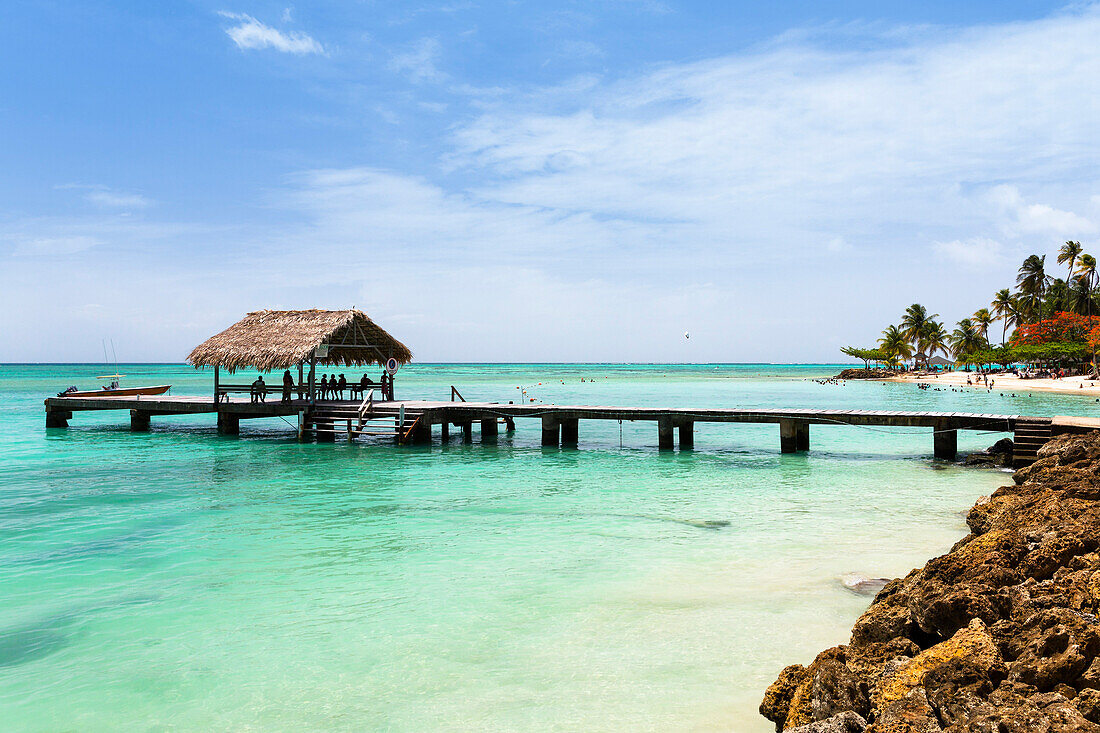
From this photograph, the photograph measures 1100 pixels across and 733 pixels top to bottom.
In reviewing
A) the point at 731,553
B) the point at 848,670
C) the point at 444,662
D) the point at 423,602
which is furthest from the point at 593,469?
the point at 848,670

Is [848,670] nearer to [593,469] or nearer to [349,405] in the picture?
[593,469]

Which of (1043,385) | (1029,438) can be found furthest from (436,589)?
(1043,385)

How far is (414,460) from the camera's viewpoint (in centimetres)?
1920

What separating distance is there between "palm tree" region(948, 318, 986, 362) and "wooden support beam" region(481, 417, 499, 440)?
74.3m

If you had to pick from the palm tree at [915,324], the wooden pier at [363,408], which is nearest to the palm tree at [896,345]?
the palm tree at [915,324]

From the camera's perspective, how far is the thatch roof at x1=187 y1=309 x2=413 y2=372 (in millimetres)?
22438

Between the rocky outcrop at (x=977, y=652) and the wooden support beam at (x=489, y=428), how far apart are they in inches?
701

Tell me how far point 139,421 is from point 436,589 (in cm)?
2346

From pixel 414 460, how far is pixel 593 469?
4.62 meters

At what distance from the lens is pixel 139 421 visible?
2747cm

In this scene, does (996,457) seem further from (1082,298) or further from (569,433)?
(1082,298)

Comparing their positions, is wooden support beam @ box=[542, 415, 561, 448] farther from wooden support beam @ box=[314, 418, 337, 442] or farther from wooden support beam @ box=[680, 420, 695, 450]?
wooden support beam @ box=[314, 418, 337, 442]

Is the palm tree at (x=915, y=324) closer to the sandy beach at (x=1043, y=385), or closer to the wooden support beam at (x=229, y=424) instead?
the sandy beach at (x=1043, y=385)

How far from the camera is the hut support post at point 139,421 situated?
27312mm
